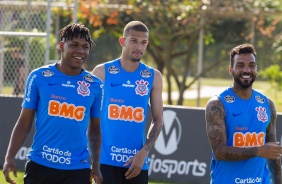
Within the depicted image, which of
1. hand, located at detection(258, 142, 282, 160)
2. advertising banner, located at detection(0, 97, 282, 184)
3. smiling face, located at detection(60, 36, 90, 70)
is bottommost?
advertising banner, located at detection(0, 97, 282, 184)

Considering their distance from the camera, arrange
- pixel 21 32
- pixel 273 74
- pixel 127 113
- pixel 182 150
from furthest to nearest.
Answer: pixel 273 74, pixel 21 32, pixel 182 150, pixel 127 113

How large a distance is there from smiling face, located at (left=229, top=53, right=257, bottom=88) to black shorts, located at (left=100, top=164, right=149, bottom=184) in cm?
153

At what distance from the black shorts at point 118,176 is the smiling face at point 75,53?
4.87ft

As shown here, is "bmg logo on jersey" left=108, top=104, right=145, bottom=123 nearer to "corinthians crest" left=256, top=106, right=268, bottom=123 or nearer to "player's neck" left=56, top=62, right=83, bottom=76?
"player's neck" left=56, top=62, right=83, bottom=76

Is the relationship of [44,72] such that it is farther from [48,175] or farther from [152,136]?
[152,136]

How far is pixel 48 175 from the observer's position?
605cm

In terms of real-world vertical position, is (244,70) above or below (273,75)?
above

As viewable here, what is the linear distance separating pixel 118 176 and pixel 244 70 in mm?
1805

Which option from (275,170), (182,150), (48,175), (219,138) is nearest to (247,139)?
(219,138)

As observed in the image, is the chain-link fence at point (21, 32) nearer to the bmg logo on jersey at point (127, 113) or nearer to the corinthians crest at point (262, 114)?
the bmg logo on jersey at point (127, 113)

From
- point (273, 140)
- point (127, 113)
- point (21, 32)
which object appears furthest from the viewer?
point (21, 32)

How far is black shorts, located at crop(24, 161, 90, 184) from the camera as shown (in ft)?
19.9

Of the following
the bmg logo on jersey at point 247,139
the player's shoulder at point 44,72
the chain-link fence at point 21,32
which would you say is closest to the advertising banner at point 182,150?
the chain-link fence at point 21,32

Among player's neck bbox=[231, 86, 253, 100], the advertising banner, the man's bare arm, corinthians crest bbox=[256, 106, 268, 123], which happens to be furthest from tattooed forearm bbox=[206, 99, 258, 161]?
the advertising banner
